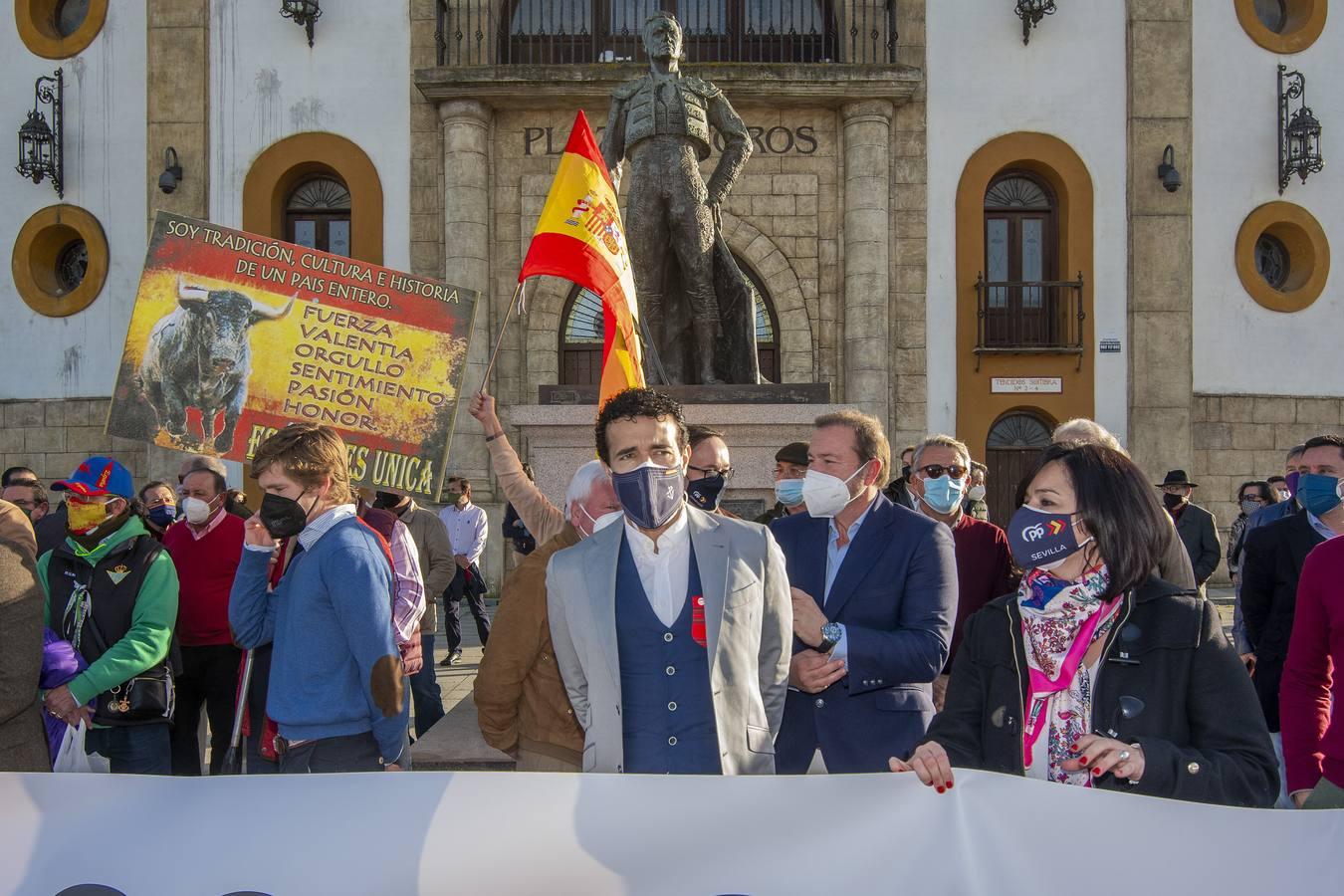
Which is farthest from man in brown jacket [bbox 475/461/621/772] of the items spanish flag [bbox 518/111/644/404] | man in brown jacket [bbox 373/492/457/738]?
man in brown jacket [bbox 373/492/457/738]

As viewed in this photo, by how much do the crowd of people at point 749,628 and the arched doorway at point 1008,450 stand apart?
1205cm

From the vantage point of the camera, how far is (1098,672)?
8.84 ft

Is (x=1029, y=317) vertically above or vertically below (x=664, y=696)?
above

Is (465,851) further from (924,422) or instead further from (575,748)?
(924,422)

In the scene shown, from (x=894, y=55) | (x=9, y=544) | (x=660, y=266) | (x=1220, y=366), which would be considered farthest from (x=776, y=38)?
(x=9, y=544)

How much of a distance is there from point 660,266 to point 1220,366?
468 inches

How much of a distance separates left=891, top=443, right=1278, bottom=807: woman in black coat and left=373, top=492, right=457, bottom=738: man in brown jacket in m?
4.69

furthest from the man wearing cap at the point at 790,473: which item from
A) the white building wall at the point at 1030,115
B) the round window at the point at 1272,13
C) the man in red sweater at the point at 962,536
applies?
the round window at the point at 1272,13

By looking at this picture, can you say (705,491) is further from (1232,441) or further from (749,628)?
(1232,441)

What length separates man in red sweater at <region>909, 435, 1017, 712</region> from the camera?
4832 mm

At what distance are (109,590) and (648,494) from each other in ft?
8.81

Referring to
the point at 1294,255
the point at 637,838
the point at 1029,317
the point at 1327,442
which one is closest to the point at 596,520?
the point at 637,838

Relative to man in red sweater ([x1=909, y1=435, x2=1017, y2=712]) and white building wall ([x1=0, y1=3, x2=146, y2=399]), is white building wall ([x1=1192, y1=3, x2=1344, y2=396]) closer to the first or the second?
man in red sweater ([x1=909, y1=435, x2=1017, y2=712])

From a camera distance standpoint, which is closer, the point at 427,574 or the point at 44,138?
the point at 427,574
